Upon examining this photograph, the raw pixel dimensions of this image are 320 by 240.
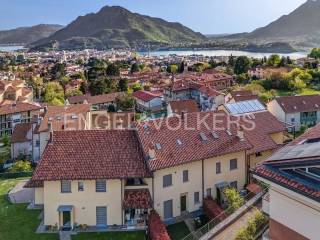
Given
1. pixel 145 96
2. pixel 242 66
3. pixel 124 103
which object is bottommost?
pixel 124 103

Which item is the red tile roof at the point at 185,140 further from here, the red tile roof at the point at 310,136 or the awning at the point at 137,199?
the red tile roof at the point at 310,136

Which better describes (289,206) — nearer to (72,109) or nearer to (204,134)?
(204,134)

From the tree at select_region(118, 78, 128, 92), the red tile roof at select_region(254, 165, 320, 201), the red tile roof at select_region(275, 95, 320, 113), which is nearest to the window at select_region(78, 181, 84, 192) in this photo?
the red tile roof at select_region(254, 165, 320, 201)

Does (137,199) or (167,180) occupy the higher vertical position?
(167,180)

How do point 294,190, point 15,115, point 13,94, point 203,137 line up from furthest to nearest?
point 13,94, point 15,115, point 203,137, point 294,190

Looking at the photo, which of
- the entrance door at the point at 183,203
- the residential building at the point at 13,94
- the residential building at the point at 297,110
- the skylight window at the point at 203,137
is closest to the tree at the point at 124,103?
the residential building at the point at 13,94

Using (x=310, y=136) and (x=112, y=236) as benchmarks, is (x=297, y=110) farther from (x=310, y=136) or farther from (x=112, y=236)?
(x=310, y=136)

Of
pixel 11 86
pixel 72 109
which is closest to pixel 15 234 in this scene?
pixel 72 109

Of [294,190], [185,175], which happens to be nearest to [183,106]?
[185,175]
